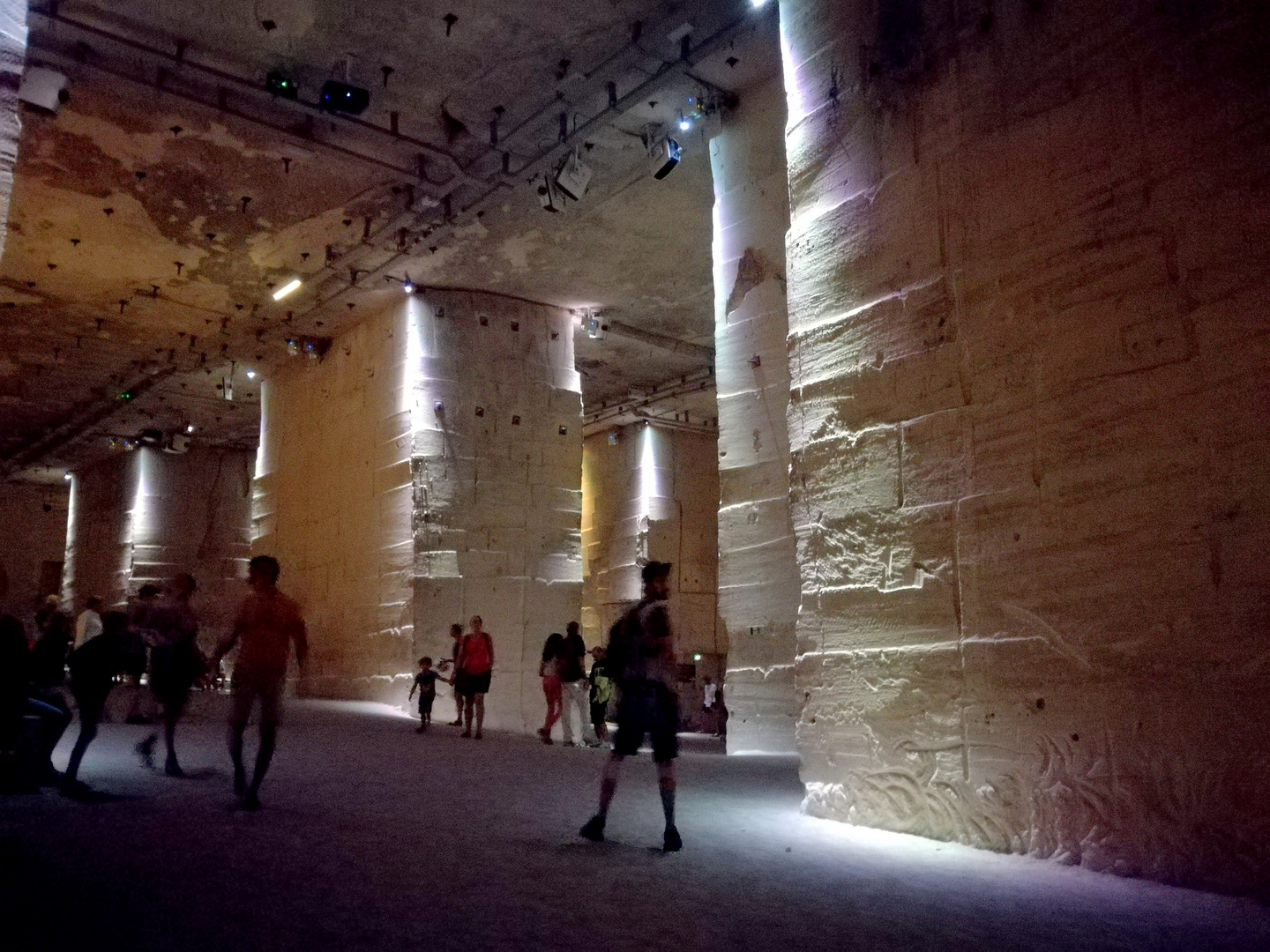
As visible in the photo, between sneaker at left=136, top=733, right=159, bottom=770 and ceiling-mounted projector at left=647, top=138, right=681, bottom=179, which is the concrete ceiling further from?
sneaker at left=136, top=733, right=159, bottom=770

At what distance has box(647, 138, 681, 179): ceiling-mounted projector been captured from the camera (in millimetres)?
10039

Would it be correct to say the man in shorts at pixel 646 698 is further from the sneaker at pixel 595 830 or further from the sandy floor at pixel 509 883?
the sandy floor at pixel 509 883

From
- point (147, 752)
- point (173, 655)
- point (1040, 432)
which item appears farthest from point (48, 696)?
point (1040, 432)

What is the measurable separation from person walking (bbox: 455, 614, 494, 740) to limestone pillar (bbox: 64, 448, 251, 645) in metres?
14.3

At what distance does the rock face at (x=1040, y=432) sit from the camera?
4.30 meters

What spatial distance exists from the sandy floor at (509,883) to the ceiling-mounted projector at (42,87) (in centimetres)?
665

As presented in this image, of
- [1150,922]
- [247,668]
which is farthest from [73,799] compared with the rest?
[1150,922]

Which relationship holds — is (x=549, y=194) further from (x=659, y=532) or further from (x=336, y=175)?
(x=659, y=532)

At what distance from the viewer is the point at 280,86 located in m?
9.33

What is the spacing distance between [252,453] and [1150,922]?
2405 cm

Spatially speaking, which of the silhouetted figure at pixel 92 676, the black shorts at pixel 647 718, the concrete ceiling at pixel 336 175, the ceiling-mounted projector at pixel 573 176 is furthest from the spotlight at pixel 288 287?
the black shorts at pixel 647 718

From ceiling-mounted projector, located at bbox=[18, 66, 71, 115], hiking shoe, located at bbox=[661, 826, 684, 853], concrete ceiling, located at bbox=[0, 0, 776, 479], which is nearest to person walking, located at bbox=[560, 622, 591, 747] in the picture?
hiking shoe, located at bbox=[661, 826, 684, 853]

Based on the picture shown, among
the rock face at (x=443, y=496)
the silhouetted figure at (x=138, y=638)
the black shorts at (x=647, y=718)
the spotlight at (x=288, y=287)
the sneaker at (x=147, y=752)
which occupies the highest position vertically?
the spotlight at (x=288, y=287)

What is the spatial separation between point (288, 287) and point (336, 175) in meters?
3.14
